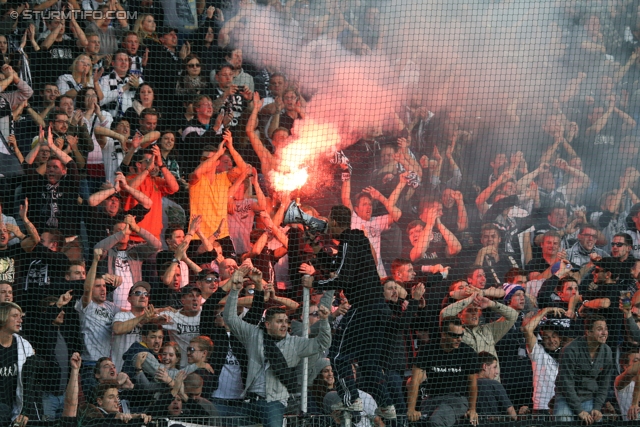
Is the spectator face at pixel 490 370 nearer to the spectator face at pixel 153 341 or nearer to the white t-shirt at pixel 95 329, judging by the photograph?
→ the spectator face at pixel 153 341

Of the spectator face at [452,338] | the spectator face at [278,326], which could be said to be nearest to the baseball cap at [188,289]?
the spectator face at [278,326]

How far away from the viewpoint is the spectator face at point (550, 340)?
7230 millimetres

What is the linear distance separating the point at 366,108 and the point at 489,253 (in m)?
1.47

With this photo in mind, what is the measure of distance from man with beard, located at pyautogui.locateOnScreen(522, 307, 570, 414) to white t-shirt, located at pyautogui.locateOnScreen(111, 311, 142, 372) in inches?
97.4

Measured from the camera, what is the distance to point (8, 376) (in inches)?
255

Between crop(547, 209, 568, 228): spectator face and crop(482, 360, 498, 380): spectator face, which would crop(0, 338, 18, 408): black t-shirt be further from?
crop(547, 209, 568, 228): spectator face

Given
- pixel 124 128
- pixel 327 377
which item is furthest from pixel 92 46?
pixel 327 377

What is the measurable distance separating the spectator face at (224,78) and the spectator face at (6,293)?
2164 mm

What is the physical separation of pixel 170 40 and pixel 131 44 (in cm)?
29

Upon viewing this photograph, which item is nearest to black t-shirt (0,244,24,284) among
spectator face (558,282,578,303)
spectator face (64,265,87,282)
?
spectator face (64,265,87,282)

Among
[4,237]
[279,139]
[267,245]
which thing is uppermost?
[279,139]

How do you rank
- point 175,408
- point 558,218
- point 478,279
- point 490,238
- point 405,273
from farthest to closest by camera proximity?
point 558,218
point 490,238
point 478,279
point 405,273
point 175,408

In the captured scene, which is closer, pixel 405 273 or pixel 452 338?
pixel 452 338

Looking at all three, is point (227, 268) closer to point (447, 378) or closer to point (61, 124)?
point (61, 124)
